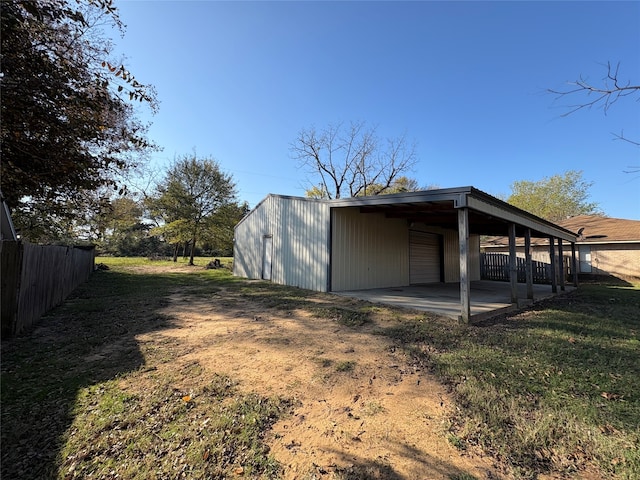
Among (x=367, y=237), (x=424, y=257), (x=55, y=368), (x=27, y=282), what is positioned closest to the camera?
(x=55, y=368)

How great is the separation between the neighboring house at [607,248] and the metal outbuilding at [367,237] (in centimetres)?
588

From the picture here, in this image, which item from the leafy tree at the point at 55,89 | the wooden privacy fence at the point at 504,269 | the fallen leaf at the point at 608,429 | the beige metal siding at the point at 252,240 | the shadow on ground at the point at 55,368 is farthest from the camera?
the wooden privacy fence at the point at 504,269

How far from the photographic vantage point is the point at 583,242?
1714 cm

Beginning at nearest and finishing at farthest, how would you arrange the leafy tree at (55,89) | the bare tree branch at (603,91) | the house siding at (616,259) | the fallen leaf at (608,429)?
1. the fallen leaf at (608,429)
2. the bare tree branch at (603,91)
3. the leafy tree at (55,89)
4. the house siding at (616,259)

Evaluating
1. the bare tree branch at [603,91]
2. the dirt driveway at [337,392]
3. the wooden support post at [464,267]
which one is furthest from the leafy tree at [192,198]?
the bare tree branch at [603,91]

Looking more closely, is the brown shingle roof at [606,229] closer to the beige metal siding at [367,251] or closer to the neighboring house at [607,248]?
the neighboring house at [607,248]

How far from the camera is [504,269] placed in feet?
52.4

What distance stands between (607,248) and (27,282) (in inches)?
960

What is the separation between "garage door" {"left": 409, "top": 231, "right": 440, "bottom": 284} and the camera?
1245cm

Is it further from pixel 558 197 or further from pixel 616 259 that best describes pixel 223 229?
pixel 558 197

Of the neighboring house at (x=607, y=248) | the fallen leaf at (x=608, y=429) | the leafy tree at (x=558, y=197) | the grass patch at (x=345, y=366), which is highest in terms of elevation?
the leafy tree at (x=558, y=197)

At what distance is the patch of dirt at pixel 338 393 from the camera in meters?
1.96

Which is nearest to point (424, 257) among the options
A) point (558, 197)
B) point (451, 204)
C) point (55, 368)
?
point (451, 204)

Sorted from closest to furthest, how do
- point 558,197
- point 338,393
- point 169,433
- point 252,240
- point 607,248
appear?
point 169,433
point 338,393
point 252,240
point 607,248
point 558,197
